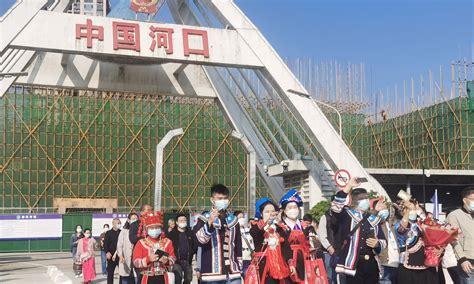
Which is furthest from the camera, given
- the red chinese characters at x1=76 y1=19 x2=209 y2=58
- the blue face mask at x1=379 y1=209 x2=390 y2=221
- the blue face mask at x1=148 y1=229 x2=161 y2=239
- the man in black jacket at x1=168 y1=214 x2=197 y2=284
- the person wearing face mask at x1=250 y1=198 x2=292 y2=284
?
the red chinese characters at x1=76 y1=19 x2=209 y2=58

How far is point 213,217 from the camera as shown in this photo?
25.0 feet

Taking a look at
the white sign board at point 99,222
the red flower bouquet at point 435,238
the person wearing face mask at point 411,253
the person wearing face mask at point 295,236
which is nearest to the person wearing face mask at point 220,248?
the person wearing face mask at point 295,236

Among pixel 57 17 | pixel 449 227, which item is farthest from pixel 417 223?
pixel 57 17

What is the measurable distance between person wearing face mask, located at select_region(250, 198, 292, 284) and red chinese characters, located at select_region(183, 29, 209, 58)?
50.9 feet

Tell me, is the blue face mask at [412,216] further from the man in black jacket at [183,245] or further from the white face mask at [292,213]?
the man in black jacket at [183,245]

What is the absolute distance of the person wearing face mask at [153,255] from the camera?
8.20m

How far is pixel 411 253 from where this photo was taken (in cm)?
865

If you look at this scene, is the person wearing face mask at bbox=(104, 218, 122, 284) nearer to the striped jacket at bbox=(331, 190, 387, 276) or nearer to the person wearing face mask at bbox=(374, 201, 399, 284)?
the person wearing face mask at bbox=(374, 201, 399, 284)

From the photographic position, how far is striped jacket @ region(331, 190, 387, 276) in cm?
777

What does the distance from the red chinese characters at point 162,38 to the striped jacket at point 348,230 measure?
15.2 metres

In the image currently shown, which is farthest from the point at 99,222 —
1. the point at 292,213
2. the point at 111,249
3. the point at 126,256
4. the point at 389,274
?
the point at 292,213

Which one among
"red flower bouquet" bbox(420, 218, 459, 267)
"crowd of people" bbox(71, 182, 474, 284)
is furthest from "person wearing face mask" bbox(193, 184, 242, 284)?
"red flower bouquet" bbox(420, 218, 459, 267)

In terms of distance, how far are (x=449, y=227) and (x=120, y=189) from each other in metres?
45.6

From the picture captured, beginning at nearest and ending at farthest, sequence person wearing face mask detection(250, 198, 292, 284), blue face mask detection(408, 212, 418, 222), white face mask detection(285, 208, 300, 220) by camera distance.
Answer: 1. person wearing face mask detection(250, 198, 292, 284)
2. white face mask detection(285, 208, 300, 220)
3. blue face mask detection(408, 212, 418, 222)
